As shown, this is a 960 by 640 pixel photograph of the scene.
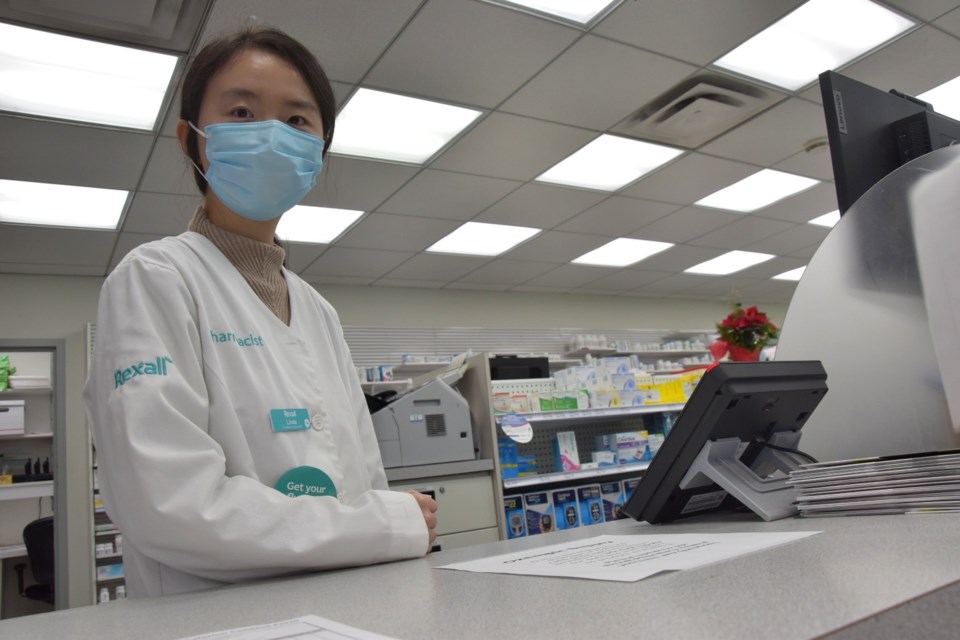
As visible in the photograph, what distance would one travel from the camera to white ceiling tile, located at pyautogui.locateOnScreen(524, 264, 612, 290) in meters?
7.69

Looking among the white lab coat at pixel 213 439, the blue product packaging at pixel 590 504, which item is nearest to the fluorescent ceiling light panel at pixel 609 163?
the blue product packaging at pixel 590 504

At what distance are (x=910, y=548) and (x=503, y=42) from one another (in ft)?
10.7

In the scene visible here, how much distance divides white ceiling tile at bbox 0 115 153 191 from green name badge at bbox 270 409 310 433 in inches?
138

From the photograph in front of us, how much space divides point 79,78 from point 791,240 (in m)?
6.77

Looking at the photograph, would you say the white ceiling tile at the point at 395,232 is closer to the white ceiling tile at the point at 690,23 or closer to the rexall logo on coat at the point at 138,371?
the white ceiling tile at the point at 690,23

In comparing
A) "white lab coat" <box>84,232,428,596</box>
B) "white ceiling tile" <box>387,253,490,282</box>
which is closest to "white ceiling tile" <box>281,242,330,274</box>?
"white ceiling tile" <box>387,253,490,282</box>

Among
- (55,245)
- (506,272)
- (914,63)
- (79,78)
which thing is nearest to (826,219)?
(914,63)

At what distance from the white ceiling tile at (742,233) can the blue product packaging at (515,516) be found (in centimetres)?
440

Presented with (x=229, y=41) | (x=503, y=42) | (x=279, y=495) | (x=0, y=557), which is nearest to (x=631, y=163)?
(x=503, y=42)

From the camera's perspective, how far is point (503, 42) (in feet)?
11.2

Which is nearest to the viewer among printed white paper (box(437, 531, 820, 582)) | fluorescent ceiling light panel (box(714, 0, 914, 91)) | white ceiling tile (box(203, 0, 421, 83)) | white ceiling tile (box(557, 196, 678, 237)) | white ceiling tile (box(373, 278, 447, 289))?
printed white paper (box(437, 531, 820, 582))

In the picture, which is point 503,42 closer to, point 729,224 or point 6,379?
point 729,224

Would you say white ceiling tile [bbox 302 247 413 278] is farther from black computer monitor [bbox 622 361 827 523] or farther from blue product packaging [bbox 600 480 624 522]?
black computer monitor [bbox 622 361 827 523]

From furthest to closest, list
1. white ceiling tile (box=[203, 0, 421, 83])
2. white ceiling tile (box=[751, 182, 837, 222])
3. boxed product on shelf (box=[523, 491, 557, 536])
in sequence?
white ceiling tile (box=[751, 182, 837, 222]) → boxed product on shelf (box=[523, 491, 557, 536]) → white ceiling tile (box=[203, 0, 421, 83])
